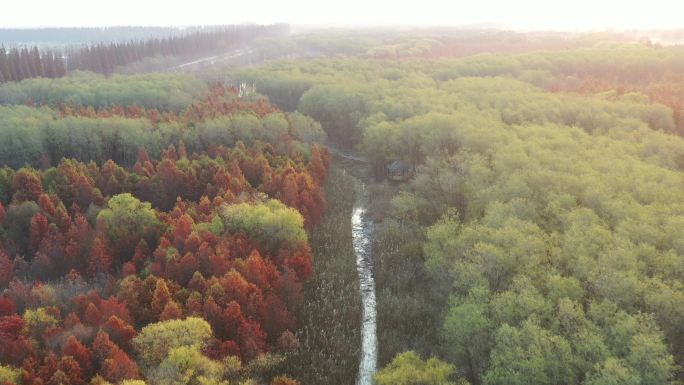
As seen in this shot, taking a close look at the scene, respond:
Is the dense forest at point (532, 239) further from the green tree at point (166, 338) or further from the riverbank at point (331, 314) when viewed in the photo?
the green tree at point (166, 338)

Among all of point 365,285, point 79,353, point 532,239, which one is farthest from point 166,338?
point 532,239

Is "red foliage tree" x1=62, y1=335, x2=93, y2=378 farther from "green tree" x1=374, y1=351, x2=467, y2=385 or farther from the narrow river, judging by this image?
the narrow river

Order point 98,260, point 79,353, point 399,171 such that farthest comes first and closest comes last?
point 399,171
point 98,260
point 79,353

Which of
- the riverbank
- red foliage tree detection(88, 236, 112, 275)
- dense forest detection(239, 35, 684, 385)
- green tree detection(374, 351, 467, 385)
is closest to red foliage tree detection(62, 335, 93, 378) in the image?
the riverbank

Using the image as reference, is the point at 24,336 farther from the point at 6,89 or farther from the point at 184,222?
the point at 6,89

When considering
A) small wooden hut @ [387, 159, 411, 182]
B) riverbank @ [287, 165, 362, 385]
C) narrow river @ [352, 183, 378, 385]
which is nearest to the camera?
riverbank @ [287, 165, 362, 385]

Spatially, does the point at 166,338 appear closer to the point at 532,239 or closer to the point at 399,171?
the point at 532,239
